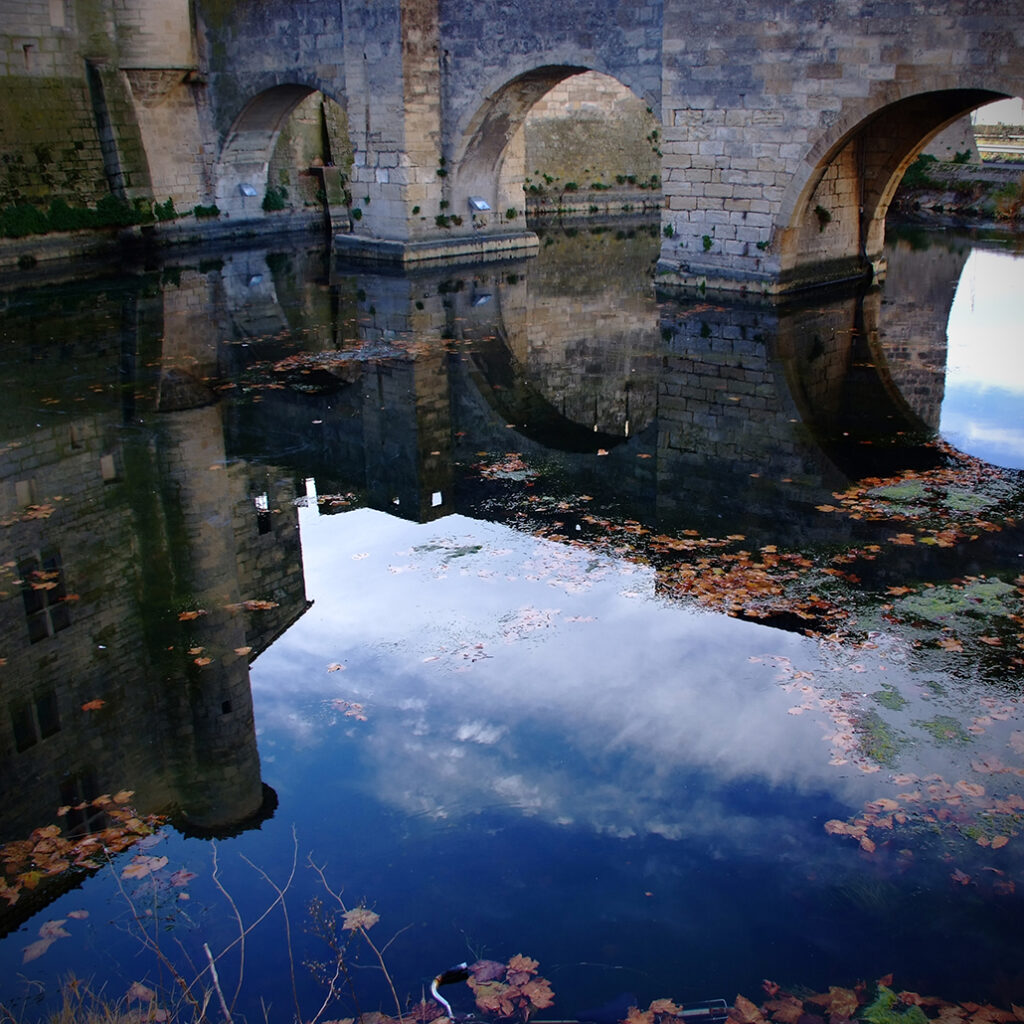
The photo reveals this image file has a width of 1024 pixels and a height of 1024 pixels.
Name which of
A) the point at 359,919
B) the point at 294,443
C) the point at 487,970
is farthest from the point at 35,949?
the point at 294,443

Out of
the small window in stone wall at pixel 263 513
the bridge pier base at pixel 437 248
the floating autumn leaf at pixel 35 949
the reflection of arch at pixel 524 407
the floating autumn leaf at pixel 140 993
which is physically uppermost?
the bridge pier base at pixel 437 248

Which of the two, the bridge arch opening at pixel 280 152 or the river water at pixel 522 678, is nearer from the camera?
the river water at pixel 522 678

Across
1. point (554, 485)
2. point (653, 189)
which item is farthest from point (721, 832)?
point (653, 189)

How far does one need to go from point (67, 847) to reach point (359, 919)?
145 cm

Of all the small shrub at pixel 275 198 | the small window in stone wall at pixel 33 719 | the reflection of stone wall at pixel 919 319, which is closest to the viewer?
the small window in stone wall at pixel 33 719

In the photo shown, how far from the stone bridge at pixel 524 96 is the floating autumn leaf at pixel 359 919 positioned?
12.2 meters

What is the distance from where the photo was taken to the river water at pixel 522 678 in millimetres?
3998

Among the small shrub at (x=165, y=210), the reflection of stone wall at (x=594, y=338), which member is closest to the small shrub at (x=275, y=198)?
the small shrub at (x=165, y=210)

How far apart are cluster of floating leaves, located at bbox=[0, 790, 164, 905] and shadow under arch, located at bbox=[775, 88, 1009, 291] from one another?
12.3 meters

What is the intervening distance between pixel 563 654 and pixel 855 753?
5.58ft

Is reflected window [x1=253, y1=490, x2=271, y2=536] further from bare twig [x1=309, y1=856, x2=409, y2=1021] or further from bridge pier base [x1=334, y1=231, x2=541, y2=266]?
bridge pier base [x1=334, y1=231, x2=541, y2=266]

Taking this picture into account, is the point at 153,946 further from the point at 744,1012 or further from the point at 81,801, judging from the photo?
the point at 744,1012

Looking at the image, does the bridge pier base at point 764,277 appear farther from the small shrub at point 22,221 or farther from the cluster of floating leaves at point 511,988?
the cluster of floating leaves at point 511,988

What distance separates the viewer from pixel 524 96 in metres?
18.3
